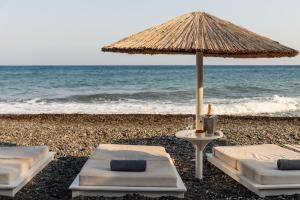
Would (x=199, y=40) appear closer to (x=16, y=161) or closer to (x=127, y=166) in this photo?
(x=127, y=166)

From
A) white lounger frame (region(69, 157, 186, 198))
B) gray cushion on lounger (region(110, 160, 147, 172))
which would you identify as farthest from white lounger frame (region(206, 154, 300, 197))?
gray cushion on lounger (region(110, 160, 147, 172))

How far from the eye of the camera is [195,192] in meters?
5.27

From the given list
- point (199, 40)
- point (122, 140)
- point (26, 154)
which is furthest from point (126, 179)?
point (122, 140)

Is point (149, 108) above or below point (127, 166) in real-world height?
below

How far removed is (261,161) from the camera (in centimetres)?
539

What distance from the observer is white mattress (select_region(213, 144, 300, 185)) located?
4.91 metres

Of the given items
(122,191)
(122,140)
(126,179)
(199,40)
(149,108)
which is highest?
(199,40)

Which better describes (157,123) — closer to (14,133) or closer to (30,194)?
(14,133)

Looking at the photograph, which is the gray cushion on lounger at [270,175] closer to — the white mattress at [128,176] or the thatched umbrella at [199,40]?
the white mattress at [128,176]

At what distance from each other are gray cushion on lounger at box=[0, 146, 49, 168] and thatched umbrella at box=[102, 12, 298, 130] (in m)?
1.52

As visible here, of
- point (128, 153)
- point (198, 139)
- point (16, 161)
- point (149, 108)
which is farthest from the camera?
point (149, 108)

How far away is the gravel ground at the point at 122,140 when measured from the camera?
5.32 metres

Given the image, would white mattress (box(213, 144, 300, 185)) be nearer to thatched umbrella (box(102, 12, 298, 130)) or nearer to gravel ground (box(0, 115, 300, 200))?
gravel ground (box(0, 115, 300, 200))

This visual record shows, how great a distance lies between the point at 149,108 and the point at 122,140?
27.6 ft
